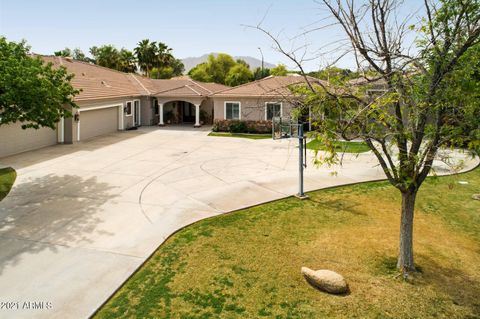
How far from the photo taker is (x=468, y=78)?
6523 mm

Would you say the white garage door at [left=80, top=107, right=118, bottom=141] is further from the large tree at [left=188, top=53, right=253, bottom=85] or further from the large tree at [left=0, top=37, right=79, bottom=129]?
the large tree at [left=188, top=53, right=253, bottom=85]

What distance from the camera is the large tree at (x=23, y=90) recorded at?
11211mm

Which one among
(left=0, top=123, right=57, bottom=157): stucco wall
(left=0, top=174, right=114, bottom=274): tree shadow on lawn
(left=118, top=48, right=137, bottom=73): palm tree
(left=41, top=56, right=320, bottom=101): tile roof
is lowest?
(left=0, top=174, right=114, bottom=274): tree shadow on lawn

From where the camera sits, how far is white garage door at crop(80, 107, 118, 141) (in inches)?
962

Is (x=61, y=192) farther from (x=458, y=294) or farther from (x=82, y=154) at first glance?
(x=458, y=294)

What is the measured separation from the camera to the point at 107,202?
471 inches

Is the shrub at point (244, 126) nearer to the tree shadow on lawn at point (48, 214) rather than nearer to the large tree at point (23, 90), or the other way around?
the tree shadow on lawn at point (48, 214)

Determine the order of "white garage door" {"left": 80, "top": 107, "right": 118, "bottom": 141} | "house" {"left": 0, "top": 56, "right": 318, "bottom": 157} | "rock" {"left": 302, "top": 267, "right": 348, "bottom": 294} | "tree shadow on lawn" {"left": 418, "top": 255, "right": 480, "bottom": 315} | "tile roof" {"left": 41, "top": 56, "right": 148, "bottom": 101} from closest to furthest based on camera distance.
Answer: "tree shadow on lawn" {"left": 418, "top": 255, "right": 480, "bottom": 315}
"rock" {"left": 302, "top": 267, "right": 348, "bottom": 294}
"house" {"left": 0, "top": 56, "right": 318, "bottom": 157}
"white garage door" {"left": 80, "top": 107, "right": 118, "bottom": 141}
"tile roof" {"left": 41, "top": 56, "right": 148, "bottom": 101}

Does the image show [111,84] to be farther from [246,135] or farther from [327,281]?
[327,281]

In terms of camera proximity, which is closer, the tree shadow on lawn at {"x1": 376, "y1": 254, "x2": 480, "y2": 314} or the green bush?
the tree shadow on lawn at {"x1": 376, "y1": 254, "x2": 480, "y2": 314}

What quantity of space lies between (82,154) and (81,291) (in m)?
14.2

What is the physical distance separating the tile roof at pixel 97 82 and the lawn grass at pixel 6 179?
307 inches

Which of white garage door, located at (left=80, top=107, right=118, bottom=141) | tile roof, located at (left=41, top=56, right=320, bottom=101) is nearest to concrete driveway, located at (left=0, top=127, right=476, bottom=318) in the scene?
white garage door, located at (left=80, top=107, right=118, bottom=141)

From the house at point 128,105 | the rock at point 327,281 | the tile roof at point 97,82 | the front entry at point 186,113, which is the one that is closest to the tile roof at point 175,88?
the house at point 128,105
